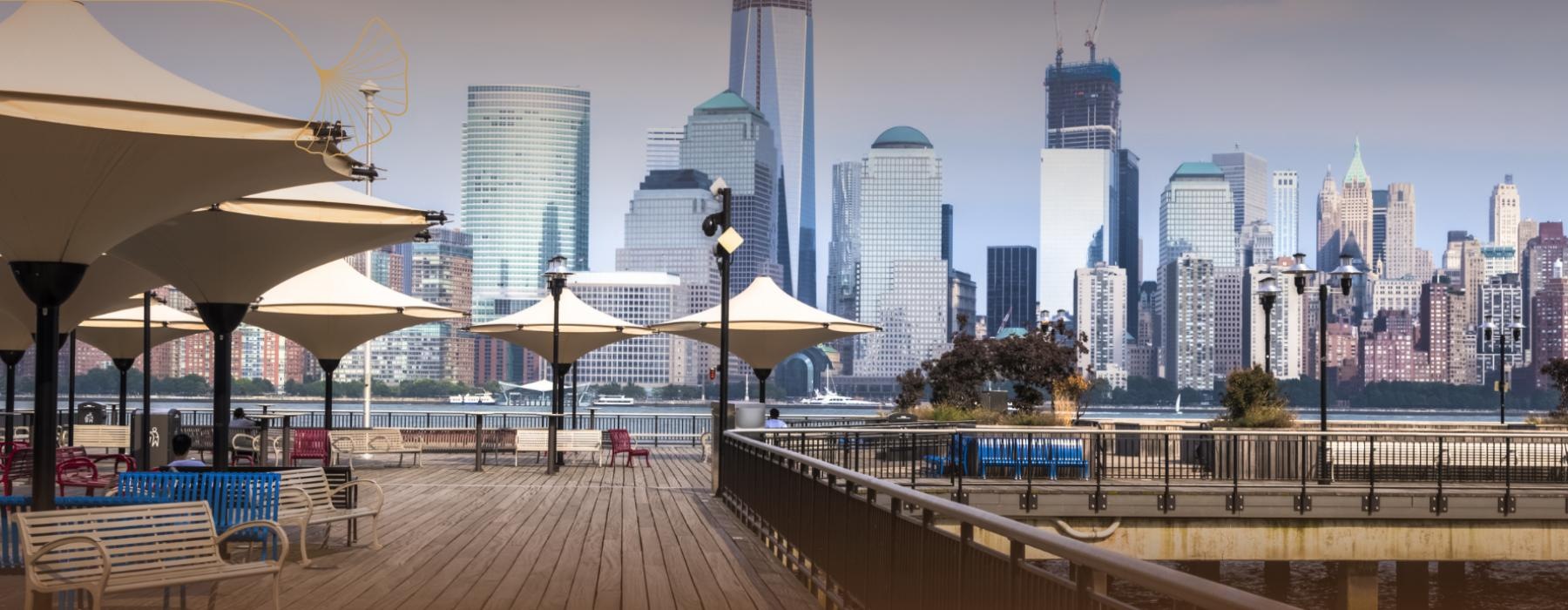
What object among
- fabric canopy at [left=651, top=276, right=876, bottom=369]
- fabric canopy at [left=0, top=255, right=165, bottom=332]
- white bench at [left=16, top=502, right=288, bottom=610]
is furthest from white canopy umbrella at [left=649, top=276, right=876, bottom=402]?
white bench at [left=16, top=502, right=288, bottom=610]

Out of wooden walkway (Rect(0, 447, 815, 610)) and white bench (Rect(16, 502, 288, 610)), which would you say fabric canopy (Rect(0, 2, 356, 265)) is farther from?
white bench (Rect(16, 502, 288, 610))

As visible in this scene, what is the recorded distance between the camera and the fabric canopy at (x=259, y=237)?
14078 millimetres

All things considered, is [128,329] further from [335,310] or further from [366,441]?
[366,441]

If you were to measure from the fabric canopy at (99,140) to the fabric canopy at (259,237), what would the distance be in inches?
159

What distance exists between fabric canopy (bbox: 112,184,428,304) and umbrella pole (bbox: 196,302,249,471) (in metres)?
0.11

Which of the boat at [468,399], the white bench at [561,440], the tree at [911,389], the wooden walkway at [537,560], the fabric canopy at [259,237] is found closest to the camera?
the wooden walkway at [537,560]

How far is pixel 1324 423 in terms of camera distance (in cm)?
2766

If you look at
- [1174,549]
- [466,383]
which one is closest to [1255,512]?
[1174,549]

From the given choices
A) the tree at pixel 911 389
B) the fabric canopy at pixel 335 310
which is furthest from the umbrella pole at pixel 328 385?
the tree at pixel 911 389

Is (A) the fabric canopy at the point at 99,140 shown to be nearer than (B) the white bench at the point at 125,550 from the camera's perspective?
No

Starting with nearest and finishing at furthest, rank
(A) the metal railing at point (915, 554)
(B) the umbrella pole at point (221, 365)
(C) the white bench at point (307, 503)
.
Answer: (A) the metal railing at point (915, 554) < (C) the white bench at point (307, 503) < (B) the umbrella pole at point (221, 365)

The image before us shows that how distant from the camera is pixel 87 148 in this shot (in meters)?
9.12

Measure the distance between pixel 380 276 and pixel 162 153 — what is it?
14685 cm

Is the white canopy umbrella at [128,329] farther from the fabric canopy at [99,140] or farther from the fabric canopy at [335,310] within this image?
the fabric canopy at [99,140]
